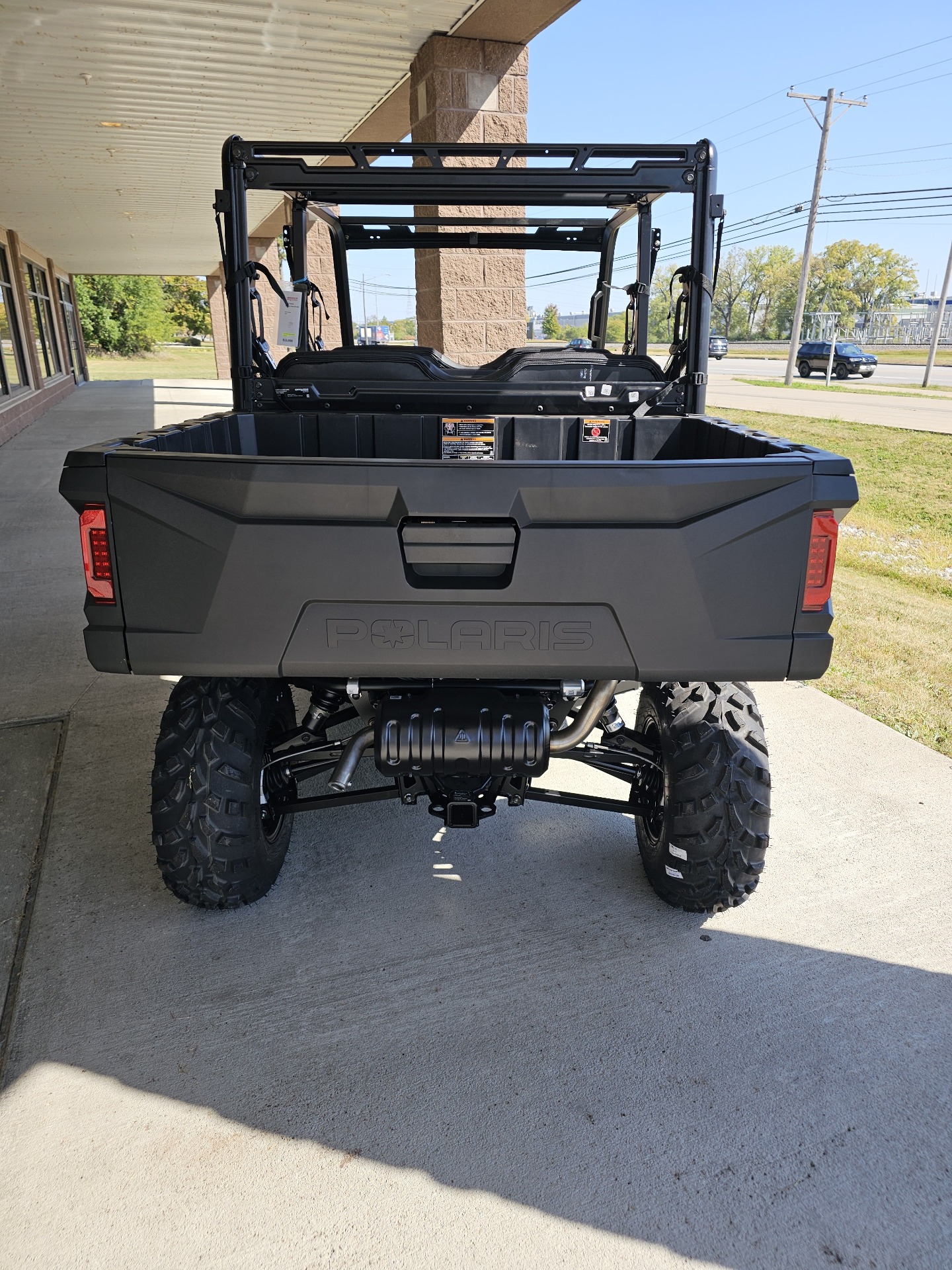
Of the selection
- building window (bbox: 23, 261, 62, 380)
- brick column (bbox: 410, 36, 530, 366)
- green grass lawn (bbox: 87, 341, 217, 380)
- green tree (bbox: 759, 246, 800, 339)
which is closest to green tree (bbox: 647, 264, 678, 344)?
brick column (bbox: 410, 36, 530, 366)

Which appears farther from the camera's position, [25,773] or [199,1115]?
[25,773]

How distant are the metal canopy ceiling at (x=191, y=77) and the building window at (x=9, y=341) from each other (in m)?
2.96

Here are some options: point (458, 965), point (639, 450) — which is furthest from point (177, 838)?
point (639, 450)

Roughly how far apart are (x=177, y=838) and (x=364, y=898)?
64cm

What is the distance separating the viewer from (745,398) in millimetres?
20953

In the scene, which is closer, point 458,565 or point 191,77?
point 458,565

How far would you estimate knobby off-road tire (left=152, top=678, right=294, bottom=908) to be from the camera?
257cm

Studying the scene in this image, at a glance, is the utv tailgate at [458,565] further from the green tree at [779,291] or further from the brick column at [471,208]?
the green tree at [779,291]

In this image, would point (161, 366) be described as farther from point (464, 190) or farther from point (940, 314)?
point (464, 190)

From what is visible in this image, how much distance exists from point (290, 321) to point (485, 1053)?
2909 mm

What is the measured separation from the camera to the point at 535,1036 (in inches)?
91.3

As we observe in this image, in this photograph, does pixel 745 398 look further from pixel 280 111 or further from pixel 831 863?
pixel 831 863

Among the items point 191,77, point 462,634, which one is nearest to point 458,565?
point 462,634

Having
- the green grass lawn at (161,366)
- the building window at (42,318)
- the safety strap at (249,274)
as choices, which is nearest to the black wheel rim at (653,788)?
the safety strap at (249,274)
